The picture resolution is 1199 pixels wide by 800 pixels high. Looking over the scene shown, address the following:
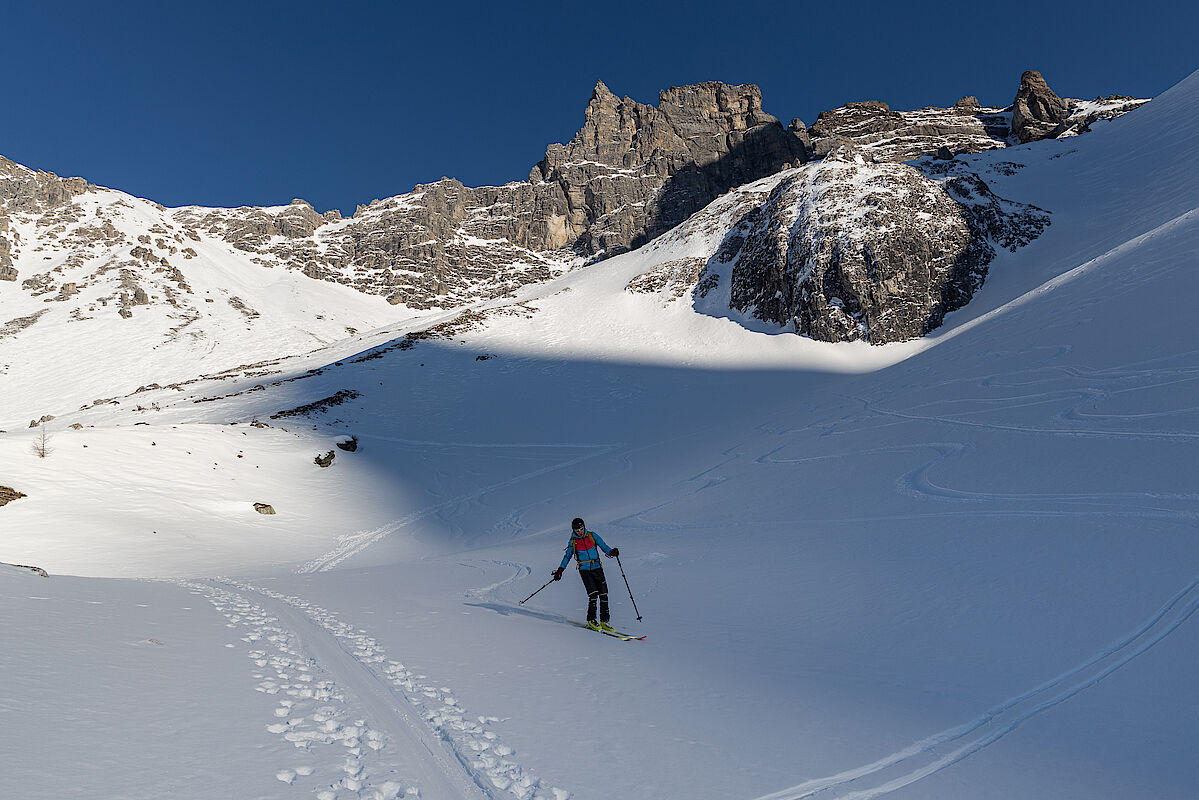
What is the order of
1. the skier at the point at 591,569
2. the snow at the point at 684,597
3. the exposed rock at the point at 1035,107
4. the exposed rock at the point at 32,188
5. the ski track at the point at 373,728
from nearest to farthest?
the ski track at the point at 373,728 < the snow at the point at 684,597 < the skier at the point at 591,569 < the exposed rock at the point at 1035,107 < the exposed rock at the point at 32,188

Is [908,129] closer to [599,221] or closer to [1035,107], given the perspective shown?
[1035,107]

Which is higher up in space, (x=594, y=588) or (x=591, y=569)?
(x=591, y=569)

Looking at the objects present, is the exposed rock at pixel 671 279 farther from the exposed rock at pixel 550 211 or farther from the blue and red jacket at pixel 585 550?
the exposed rock at pixel 550 211

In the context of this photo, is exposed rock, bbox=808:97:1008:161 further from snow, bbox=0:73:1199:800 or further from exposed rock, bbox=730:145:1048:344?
snow, bbox=0:73:1199:800

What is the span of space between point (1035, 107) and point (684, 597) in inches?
5079

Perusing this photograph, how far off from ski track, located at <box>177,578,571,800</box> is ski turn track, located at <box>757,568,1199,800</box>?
6.79ft

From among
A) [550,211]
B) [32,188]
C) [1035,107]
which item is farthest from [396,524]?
[32,188]

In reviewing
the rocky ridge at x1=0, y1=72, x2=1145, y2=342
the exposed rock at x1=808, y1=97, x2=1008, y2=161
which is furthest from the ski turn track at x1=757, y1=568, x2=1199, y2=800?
the exposed rock at x1=808, y1=97, x2=1008, y2=161

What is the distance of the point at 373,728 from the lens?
4969 millimetres

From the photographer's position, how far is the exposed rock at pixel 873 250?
42625 mm

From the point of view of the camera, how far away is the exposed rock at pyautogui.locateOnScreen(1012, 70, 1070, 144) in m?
97.2

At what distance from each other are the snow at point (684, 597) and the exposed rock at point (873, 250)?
42.4 feet

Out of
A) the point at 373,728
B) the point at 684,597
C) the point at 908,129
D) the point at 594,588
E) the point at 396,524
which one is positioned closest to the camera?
the point at 373,728

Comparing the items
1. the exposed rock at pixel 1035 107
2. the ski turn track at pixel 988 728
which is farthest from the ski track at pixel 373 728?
the exposed rock at pixel 1035 107
